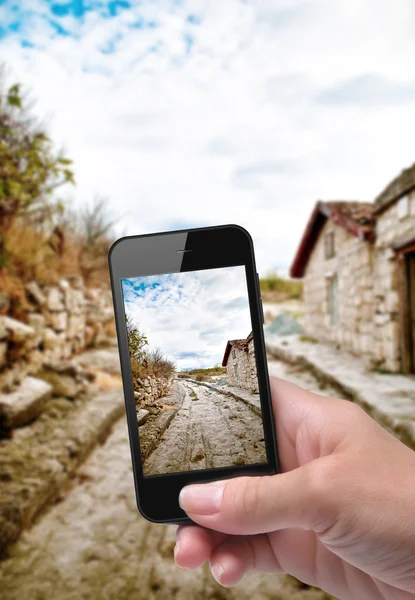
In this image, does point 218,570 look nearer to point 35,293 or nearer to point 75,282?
point 35,293

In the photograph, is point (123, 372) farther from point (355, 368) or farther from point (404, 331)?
point (355, 368)

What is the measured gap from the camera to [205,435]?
98 centimetres

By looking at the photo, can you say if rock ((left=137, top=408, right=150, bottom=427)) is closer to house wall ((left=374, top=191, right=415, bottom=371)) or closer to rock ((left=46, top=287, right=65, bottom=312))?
rock ((left=46, top=287, right=65, bottom=312))

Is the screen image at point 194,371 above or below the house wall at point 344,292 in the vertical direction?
above

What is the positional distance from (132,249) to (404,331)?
5.15 m

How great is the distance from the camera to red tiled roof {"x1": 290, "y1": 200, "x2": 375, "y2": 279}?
628cm

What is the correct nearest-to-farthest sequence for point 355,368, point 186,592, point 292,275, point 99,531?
point 186,592
point 99,531
point 355,368
point 292,275

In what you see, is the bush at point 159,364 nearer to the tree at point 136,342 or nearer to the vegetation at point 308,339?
the tree at point 136,342

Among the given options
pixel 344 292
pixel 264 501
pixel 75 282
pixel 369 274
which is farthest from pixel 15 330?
pixel 344 292

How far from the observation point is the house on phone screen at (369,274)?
18.2ft

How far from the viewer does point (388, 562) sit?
2.99 feet

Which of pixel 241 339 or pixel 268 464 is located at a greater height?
pixel 241 339

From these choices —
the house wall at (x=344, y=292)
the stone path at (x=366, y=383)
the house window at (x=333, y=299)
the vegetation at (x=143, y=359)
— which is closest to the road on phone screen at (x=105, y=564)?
the vegetation at (x=143, y=359)

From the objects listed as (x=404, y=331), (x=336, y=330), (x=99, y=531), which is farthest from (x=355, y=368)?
(x=99, y=531)
